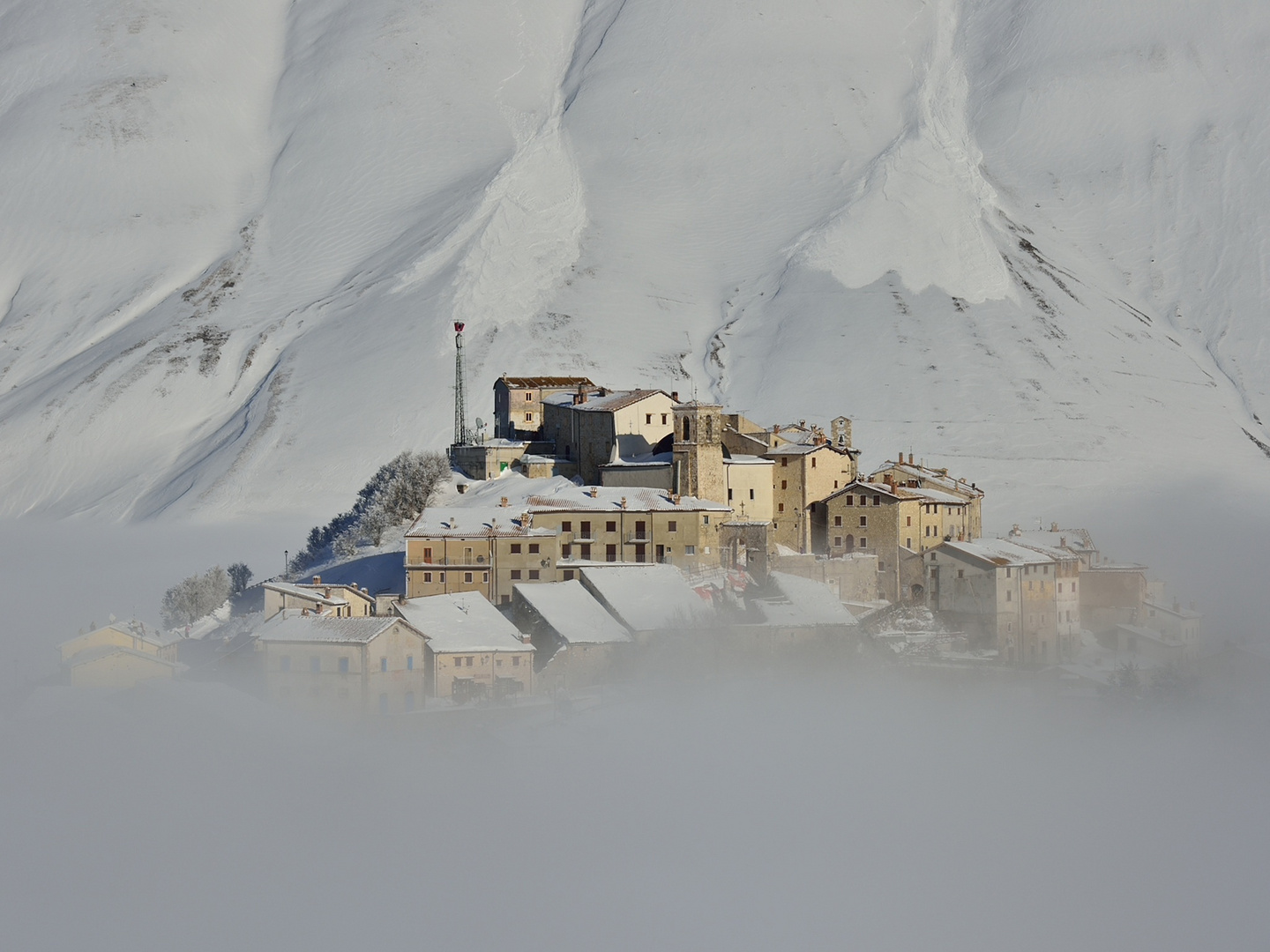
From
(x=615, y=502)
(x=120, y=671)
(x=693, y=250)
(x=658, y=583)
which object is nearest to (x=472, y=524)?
(x=615, y=502)

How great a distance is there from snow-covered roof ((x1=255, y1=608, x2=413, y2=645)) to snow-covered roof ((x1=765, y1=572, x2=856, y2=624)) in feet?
51.3

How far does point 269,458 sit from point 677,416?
59109 mm

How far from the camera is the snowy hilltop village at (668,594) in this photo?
213 ft

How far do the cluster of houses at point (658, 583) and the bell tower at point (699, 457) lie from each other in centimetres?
8

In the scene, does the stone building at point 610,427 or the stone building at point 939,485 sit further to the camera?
the stone building at point 610,427

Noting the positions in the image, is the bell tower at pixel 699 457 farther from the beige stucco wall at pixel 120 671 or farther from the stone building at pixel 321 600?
the beige stucco wall at pixel 120 671

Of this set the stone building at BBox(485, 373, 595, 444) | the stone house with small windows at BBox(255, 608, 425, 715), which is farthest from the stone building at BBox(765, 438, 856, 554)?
the stone house with small windows at BBox(255, 608, 425, 715)

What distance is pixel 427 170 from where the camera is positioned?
582 feet

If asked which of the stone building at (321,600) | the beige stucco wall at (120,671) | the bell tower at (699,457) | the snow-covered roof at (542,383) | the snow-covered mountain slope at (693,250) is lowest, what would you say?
the beige stucco wall at (120,671)

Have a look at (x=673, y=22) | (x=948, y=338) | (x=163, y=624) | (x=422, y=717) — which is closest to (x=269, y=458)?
(x=163, y=624)

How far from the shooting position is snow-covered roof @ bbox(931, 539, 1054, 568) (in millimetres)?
73500

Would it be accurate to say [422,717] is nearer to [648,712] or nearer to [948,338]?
[648,712]

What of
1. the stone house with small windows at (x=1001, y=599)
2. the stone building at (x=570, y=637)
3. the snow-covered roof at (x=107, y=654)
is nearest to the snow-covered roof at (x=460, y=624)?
the stone building at (x=570, y=637)

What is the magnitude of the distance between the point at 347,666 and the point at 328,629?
5.60ft
